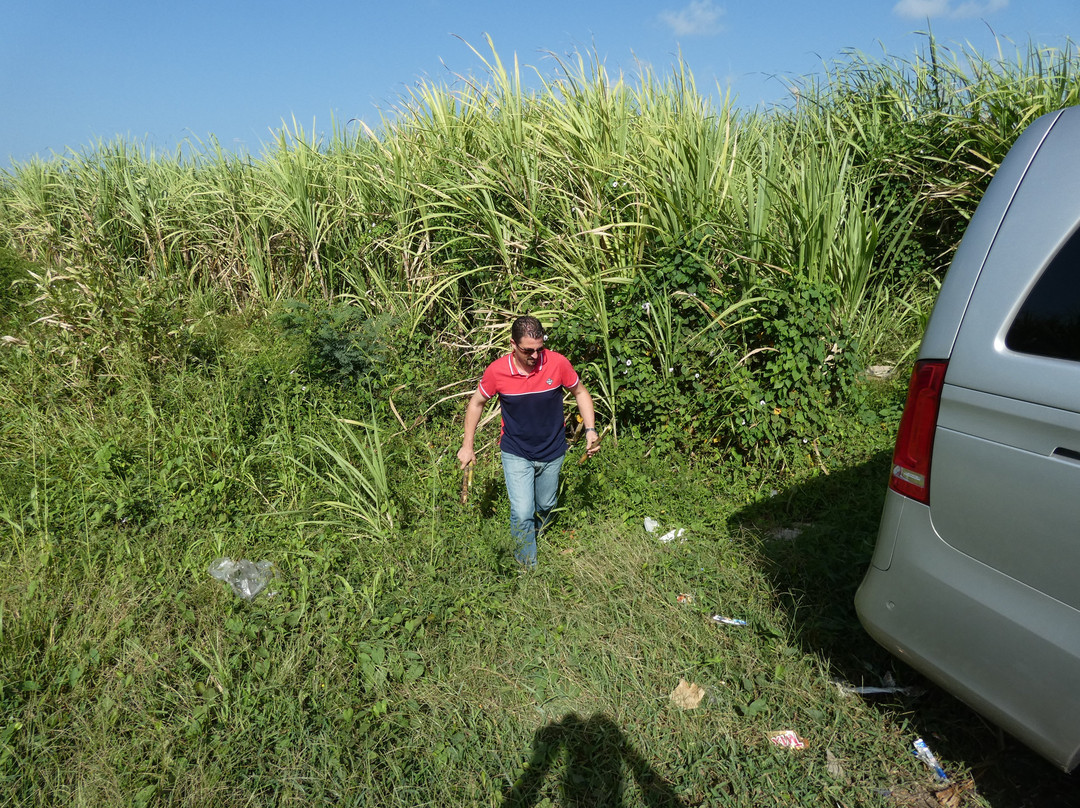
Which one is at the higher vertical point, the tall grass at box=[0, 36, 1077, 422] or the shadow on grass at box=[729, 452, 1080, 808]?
the tall grass at box=[0, 36, 1077, 422]

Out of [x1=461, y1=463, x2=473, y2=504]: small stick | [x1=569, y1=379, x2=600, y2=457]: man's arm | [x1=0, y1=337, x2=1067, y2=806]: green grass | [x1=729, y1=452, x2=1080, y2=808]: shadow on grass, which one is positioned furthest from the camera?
[x1=461, y1=463, x2=473, y2=504]: small stick

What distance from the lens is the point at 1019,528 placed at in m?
1.82

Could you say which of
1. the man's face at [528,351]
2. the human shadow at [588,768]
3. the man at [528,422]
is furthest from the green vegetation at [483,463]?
the man's face at [528,351]

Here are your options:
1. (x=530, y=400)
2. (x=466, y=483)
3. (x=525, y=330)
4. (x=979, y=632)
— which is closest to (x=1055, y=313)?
(x=979, y=632)

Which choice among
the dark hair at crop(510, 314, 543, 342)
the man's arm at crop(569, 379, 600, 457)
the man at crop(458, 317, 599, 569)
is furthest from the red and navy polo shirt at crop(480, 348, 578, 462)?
the dark hair at crop(510, 314, 543, 342)

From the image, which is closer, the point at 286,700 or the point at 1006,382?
the point at 1006,382

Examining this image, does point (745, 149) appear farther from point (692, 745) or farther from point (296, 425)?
point (692, 745)

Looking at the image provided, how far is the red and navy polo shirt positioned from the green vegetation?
57cm

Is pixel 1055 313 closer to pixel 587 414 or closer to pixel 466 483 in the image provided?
pixel 587 414

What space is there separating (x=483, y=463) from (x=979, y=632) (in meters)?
3.52

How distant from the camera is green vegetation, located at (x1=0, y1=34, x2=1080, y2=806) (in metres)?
2.73

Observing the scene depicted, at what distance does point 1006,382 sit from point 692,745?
1.68 metres

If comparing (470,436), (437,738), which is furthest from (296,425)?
(437,738)

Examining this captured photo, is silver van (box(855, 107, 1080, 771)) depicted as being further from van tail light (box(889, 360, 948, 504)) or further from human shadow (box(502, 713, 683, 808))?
human shadow (box(502, 713, 683, 808))
